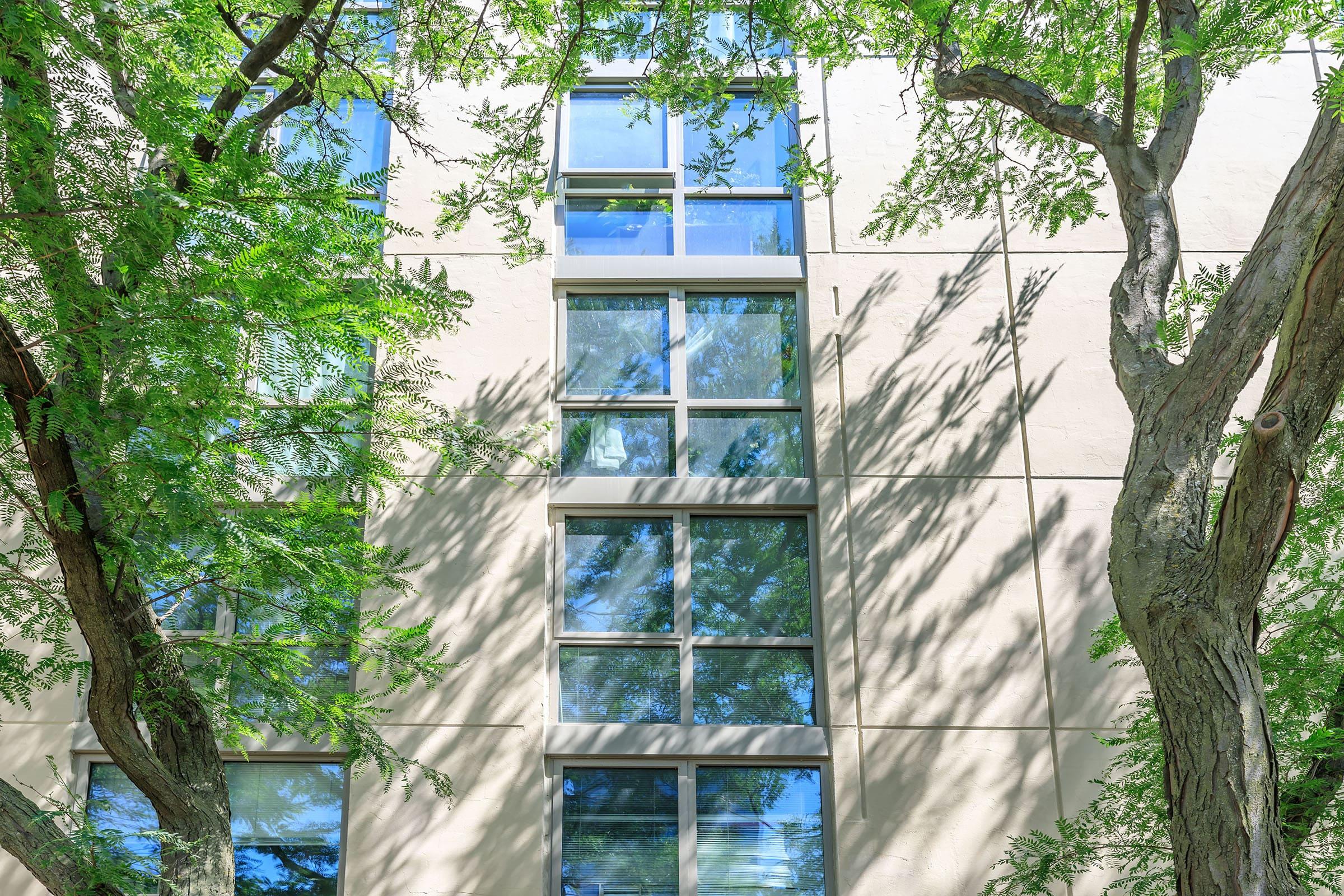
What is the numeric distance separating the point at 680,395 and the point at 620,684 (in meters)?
2.12

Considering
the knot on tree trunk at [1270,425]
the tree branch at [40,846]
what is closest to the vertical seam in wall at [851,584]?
the knot on tree trunk at [1270,425]

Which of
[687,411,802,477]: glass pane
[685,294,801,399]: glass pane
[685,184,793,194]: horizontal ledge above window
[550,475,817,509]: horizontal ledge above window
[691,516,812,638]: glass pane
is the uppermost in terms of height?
[685,184,793,194]: horizontal ledge above window

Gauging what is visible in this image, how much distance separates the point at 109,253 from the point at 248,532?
1178 millimetres

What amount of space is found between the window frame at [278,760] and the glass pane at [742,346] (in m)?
3.56

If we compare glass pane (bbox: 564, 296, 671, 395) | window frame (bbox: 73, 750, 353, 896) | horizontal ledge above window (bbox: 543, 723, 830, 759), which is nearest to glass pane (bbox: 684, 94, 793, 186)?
glass pane (bbox: 564, 296, 671, 395)

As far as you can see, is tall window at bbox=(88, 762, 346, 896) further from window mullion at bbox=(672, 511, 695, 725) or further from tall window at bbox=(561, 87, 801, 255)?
tall window at bbox=(561, 87, 801, 255)

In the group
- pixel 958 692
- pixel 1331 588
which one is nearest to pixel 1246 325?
pixel 1331 588

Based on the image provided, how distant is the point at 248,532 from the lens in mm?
3963

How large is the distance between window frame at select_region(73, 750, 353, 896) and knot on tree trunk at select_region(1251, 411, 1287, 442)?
5.65 m

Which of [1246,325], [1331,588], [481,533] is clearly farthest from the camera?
[481,533]

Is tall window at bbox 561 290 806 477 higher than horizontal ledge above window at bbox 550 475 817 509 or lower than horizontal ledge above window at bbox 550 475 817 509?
higher

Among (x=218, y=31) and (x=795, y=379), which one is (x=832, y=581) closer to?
(x=795, y=379)

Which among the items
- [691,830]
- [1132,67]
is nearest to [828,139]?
[1132,67]

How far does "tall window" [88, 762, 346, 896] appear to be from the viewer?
7059 millimetres
